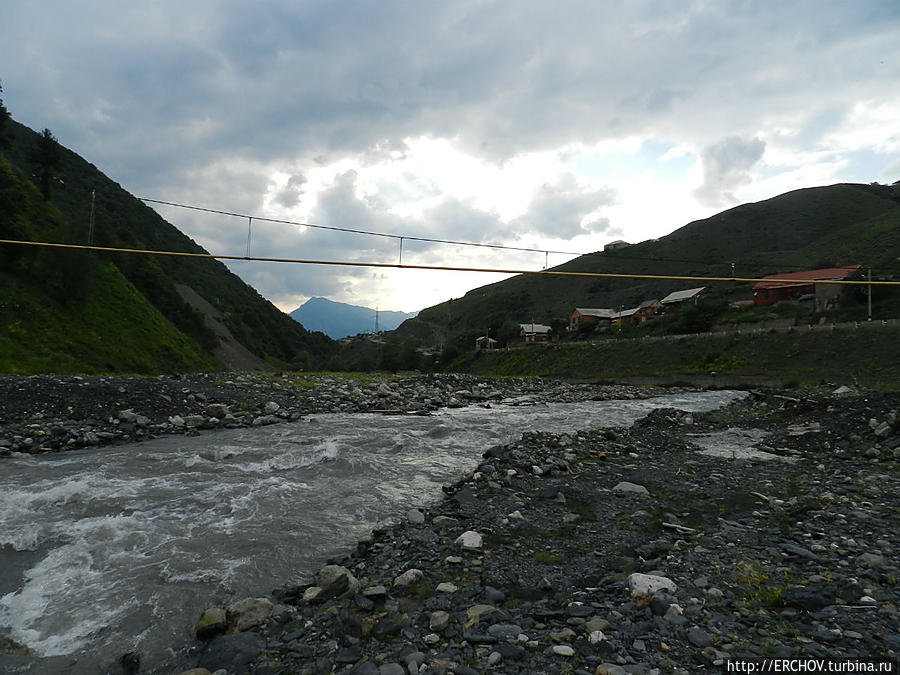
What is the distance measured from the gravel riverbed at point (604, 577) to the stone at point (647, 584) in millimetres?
13

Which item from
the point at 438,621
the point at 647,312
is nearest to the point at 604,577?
the point at 438,621

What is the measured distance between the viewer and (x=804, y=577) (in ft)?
10.9

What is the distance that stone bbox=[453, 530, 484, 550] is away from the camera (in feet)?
14.1

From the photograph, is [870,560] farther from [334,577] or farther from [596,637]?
[334,577]

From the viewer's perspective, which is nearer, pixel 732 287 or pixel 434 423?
pixel 434 423

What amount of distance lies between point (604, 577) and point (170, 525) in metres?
5.04

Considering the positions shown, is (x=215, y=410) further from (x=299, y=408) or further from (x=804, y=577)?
(x=804, y=577)

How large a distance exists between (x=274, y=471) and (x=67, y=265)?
31929mm

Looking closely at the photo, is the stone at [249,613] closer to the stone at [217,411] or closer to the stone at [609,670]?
the stone at [609,670]

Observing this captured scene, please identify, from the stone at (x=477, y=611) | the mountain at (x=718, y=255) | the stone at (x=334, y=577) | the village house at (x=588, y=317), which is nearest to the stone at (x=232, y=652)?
the stone at (x=334, y=577)

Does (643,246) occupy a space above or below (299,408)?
above

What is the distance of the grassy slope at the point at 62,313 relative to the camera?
2264 centimetres

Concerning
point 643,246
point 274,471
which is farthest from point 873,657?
point 643,246

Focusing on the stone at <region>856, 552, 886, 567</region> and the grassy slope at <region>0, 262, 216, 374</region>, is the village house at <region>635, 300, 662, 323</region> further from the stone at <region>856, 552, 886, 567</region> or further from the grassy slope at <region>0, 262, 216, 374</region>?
the stone at <region>856, 552, 886, 567</region>
